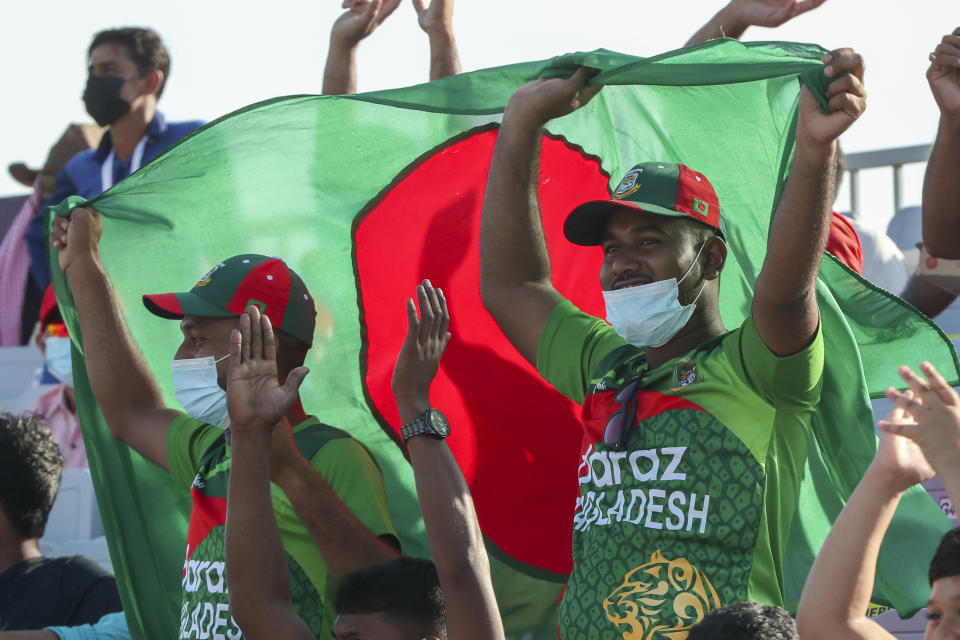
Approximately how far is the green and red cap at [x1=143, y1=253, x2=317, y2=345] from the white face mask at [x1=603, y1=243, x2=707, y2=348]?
1011mm

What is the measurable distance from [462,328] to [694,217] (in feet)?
3.28

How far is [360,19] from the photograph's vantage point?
5141 mm

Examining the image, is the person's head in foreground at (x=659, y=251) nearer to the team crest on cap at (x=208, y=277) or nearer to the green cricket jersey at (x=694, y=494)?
the green cricket jersey at (x=694, y=494)

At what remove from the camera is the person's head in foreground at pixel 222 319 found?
3.85 meters

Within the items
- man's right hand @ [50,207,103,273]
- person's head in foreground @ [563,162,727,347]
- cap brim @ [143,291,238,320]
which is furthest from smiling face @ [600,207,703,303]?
man's right hand @ [50,207,103,273]

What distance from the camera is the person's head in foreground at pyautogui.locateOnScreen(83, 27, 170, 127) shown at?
6410 millimetres

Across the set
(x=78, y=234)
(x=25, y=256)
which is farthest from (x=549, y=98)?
(x=25, y=256)

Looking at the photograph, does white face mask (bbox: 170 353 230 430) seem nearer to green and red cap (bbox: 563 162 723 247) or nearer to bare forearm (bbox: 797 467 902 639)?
green and red cap (bbox: 563 162 723 247)

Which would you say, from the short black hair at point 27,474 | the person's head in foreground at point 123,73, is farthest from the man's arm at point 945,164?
the person's head in foreground at point 123,73

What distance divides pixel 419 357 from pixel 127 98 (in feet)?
11.8

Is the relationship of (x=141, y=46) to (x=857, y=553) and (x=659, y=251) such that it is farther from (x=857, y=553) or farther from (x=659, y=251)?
(x=857, y=553)

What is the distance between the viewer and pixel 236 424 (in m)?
3.35

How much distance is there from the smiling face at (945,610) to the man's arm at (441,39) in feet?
9.28

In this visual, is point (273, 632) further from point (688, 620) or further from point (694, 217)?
point (694, 217)
